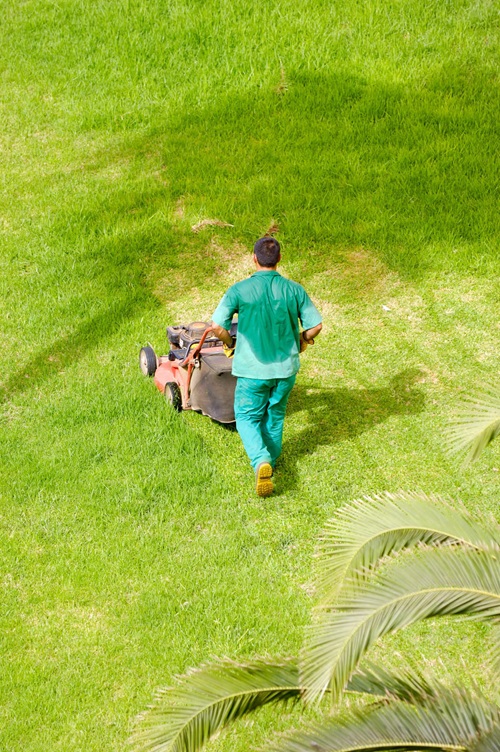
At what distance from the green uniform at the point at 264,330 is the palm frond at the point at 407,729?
3532 millimetres

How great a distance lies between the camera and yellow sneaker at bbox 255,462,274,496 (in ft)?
23.0

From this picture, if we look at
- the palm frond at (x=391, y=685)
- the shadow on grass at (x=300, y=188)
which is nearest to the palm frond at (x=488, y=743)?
the palm frond at (x=391, y=685)

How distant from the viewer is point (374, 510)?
441cm

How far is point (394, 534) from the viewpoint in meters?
4.29

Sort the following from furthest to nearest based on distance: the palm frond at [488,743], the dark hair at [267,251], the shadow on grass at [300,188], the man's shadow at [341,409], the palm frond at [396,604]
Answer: the shadow on grass at [300,188]
the man's shadow at [341,409]
the dark hair at [267,251]
the palm frond at [396,604]
the palm frond at [488,743]

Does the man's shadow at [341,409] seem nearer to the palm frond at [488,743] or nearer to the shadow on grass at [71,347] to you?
the shadow on grass at [71,347]

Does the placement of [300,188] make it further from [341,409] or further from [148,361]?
[341,409]

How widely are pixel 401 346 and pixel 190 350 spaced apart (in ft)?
7.41

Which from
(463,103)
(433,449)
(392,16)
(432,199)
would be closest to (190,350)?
(433,449)

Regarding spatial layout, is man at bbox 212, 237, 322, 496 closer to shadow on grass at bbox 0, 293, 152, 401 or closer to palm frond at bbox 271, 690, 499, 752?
shadow on grass at bbox 0, 293, 152, 401

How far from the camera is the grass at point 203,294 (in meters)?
6.24

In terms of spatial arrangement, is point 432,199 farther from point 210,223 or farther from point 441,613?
point 441,613

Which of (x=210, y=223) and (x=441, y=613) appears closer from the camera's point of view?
(x=441, y=613)

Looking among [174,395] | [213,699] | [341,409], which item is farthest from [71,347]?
[213,699]
